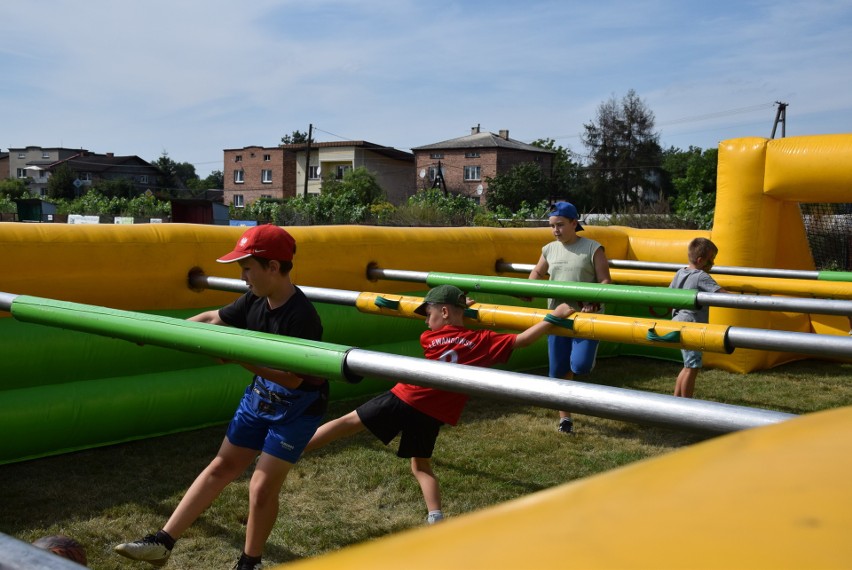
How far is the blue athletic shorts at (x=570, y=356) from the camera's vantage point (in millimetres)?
6234

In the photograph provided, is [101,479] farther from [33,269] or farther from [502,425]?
[502,425]

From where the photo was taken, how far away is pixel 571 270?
20.7ft

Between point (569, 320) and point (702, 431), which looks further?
point (569, 320)

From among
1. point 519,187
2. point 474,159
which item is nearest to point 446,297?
point 519,187

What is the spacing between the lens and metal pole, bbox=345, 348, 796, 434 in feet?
4.99

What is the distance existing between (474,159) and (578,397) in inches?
2485

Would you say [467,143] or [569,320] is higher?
[467,143]

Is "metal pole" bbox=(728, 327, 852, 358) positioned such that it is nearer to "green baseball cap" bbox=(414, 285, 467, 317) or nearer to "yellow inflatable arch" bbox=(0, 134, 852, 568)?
"green baseball cap" bbox=(414, 285, 467, 317)

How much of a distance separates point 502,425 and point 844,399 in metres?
3.65

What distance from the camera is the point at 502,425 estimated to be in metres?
6.53

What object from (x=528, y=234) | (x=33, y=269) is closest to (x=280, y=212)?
(x=528, y=234)

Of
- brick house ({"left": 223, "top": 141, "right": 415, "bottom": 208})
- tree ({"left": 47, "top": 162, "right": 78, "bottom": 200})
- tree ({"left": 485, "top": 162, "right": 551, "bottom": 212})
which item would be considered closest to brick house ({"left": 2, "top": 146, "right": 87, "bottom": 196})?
tree ({"left": 47, "top": 162, "right": 78, "bottom": 200})

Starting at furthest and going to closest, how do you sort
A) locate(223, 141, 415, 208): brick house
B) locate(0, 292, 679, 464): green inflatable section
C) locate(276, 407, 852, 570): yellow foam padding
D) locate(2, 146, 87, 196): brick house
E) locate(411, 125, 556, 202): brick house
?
locate(2, 146, 87, 196): brick house, locate(223, 141, 415, 208): brick house, locate(411, 125, 556, 202): brick house, locate(0, 292, 679, 464): green inflatable section, locate(276, 407, 852, 570): yellow foam padding

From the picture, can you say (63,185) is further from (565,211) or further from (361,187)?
(565,211)
